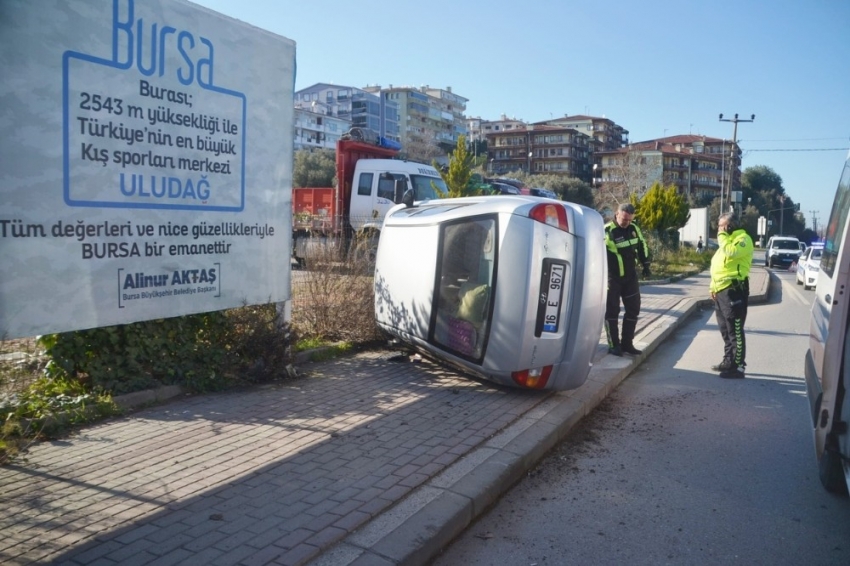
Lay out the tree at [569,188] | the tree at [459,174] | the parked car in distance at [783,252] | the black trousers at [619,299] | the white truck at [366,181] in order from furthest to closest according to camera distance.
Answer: the tree at [569,188], the parked car in distance at [783,252], the white truck at [366,181], the tree at [459,174], the black trousers at [619,299]

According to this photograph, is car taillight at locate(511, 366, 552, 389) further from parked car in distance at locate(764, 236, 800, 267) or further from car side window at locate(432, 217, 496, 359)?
parked car in distance at locate(764, 236, 800, 267)

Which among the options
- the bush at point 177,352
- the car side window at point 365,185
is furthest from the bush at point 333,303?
Result: the car side window at point 365,185

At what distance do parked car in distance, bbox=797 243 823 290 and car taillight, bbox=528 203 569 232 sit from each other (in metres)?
20.4

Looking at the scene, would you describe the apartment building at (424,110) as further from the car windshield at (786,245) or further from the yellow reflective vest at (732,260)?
the yellow reflective vest at (732,260)

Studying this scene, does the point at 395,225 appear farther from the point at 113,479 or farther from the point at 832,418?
the point at 832,418

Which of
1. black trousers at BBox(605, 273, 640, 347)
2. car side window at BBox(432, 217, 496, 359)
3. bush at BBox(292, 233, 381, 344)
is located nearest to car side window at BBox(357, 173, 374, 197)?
bush at BBox(292, 233, 381, 344)

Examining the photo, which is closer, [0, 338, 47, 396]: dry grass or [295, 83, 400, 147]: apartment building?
[0, 338, 47, 396]: dry grass

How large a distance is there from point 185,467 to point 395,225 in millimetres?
4300

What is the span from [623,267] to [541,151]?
9682cm

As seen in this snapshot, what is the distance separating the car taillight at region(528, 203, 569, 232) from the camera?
6.30 meters

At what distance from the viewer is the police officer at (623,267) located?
9008 millimetres

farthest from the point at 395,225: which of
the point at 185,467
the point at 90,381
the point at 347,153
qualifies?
the point at 347,153

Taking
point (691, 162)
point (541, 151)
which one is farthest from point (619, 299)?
point (541, 151)

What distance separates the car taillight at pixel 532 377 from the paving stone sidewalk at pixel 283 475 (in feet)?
0.66
